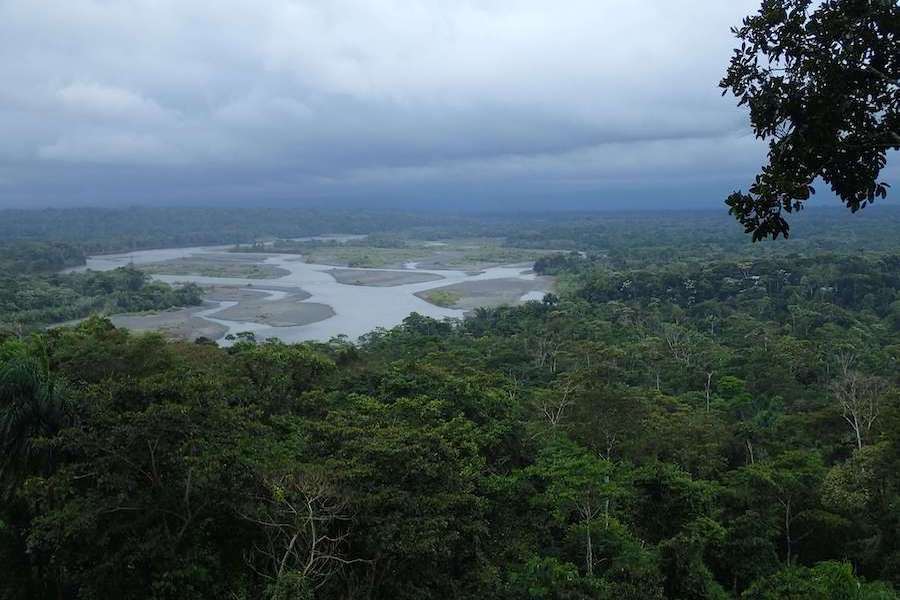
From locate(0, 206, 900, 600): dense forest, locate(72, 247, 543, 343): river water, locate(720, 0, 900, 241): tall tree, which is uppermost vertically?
locate(720, 0, 900, 241): tall tree

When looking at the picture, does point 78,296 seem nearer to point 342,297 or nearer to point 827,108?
point 342,297

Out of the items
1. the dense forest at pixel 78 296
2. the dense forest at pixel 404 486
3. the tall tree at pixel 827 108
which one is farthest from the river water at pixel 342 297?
the tall tree at pixel 827 108

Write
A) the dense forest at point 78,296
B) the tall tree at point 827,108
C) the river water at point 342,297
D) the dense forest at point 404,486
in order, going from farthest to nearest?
the dense forest at point 78,296, the river water at point 342,297, the dense forest at point 404,486, the tall tree at point 827,108

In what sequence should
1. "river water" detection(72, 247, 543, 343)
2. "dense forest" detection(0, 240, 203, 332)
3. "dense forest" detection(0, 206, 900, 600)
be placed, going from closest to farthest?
1. "dense forest" detection(0, 206, 900, 600)
2. "river water" detection(72, 247, 543, 343)
3. "dense forest" detection(0, 240, 203, 332)

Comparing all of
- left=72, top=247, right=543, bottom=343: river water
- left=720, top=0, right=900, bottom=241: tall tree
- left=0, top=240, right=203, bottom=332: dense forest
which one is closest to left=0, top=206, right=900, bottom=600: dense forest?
left=720, top=0, right=900, bottom=241: tall tree

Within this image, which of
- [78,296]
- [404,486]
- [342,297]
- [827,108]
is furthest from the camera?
[78,296]

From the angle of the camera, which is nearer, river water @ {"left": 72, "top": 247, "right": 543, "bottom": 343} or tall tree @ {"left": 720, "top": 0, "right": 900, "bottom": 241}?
tall tree @ {"left": 720, "top": 0, "right": 900, "bottom": 241}

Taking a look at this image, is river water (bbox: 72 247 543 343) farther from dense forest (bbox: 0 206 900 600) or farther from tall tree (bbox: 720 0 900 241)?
tall tree (bbox: 720 0 900 241)

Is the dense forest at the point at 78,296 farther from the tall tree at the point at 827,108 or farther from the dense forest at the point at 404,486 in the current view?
the tall tree at the point at 827,108

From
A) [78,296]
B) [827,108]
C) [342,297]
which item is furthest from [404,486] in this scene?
[78,296]
